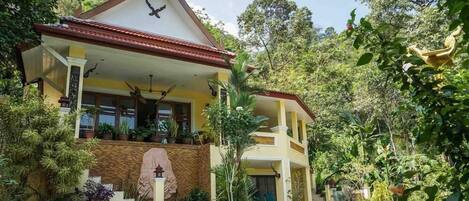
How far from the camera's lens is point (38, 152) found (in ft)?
24.9

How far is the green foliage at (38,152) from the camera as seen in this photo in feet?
24.1

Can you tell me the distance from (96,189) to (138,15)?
6.73m

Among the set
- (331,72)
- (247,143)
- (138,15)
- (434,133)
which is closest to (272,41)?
(331,72)

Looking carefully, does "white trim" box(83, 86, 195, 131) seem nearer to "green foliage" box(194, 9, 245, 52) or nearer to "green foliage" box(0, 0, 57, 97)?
"green foliage" box(0, 0, 57, 97)

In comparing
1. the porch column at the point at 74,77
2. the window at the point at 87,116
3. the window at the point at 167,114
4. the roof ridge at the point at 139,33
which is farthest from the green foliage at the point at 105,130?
the roof ridge at the point at 139,33

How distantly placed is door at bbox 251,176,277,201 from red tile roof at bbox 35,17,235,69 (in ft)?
14.8

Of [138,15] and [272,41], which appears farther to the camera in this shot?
[272,41]

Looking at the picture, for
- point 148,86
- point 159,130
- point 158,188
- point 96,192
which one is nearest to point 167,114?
point 148,86

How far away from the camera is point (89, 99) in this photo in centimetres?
1252

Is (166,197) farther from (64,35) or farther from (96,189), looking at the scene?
(64,35)

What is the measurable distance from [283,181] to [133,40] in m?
6.16

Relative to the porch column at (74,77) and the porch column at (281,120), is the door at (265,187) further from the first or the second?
the porch column at (74,77)

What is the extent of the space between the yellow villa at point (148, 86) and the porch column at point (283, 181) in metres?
0.03

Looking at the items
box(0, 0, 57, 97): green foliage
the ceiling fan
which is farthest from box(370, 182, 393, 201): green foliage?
box(0, 0, 57, 97): green foliage
